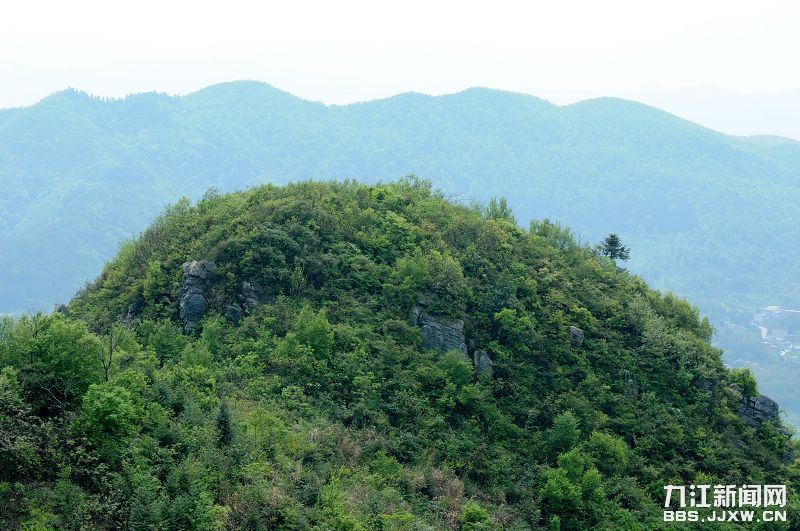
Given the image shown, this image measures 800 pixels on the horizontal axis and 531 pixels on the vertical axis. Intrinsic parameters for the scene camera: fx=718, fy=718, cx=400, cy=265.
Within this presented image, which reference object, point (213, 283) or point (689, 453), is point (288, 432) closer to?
point (213, 283)

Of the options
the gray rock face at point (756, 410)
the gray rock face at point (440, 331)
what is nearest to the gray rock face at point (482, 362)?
the gray rock face at point (440, 331)

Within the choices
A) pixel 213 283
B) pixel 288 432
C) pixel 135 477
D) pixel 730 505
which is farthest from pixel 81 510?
pixel 730 505

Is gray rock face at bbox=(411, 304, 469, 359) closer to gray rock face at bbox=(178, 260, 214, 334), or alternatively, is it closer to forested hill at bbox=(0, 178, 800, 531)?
forested hill at bbox=(0, 178, 800, 531)

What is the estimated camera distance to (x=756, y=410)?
117 feet

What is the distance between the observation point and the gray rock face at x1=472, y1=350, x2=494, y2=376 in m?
33.3

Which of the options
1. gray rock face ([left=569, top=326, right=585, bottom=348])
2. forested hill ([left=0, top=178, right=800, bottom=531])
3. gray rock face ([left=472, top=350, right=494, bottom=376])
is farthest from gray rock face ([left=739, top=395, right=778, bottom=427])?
gray rock face ([left=472, top=350, right=494, bottom=376])

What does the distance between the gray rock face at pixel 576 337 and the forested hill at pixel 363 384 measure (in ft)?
0.33

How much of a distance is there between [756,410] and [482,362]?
564 inches

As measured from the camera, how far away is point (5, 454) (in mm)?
17406

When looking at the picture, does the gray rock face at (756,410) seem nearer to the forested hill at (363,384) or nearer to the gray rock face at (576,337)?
the forested hill at (363,384)

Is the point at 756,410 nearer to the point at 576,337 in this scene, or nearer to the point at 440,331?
the point at 576,337

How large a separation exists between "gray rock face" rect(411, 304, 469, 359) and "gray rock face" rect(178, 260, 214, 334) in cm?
1004

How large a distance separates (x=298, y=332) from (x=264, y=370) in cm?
241

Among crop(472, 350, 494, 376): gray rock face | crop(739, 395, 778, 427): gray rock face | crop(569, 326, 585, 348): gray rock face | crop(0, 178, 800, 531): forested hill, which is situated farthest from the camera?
crop(569, 326, 585, 348): gray rock face
